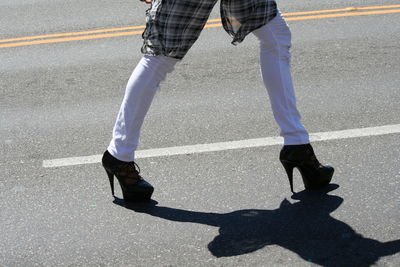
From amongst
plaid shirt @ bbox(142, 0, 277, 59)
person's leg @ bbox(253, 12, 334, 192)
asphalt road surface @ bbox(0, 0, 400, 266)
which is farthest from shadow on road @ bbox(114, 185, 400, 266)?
plaid shirt @ bbox(142, 0, 277, 59)

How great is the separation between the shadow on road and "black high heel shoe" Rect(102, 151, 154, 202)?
56 millimetres

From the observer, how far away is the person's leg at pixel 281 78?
422cm

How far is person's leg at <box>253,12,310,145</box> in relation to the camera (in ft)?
13.8

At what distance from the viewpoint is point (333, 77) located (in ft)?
20.5

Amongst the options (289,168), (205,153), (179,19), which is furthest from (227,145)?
(179,19)

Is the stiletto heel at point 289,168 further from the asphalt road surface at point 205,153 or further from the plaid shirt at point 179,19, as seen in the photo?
the plaid shirt at point 179,19

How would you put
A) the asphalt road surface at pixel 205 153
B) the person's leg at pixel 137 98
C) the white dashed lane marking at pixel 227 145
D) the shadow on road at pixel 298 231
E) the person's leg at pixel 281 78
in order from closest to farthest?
the shadow on road at pixel 298 231
the asphalt road surface at pixel 205 153
the person's leg at pixel 137 98
the person's leg at pixel 281 78
the white dashed lane marking at pixel 227 145

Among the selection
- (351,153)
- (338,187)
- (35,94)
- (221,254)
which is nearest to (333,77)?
(351,153)

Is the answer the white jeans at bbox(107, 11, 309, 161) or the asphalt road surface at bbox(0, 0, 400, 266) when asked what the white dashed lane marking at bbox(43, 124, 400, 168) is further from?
the white jeans at bbox(107, 11, 309, 161)

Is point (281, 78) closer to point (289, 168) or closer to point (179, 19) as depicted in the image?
point (289, 168)

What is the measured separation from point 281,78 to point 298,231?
2.71ft

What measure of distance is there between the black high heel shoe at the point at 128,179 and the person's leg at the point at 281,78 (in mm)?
823

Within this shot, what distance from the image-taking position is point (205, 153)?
5.00 meters

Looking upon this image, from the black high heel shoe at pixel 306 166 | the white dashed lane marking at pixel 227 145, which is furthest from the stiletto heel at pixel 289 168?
the white dashed lane marking at pixel 227 145
